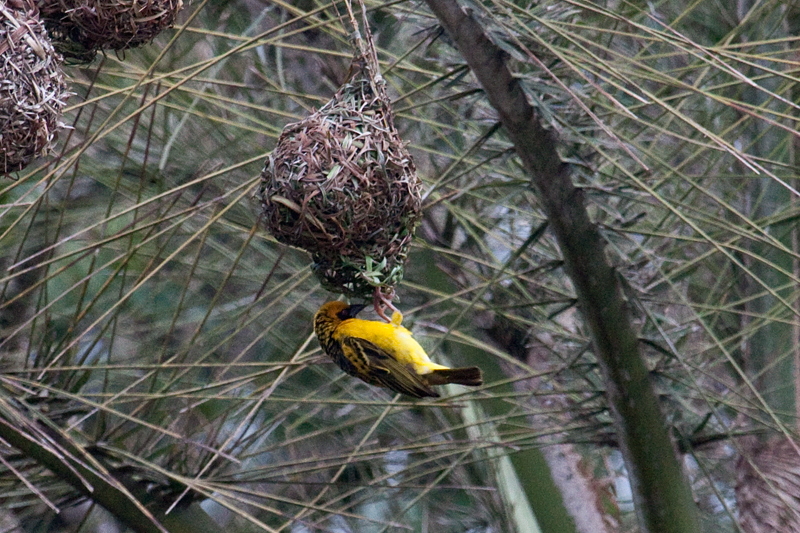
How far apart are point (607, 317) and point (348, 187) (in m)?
1.03

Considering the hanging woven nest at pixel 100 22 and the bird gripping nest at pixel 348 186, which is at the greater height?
the hanging woven nest at pixel 100 22

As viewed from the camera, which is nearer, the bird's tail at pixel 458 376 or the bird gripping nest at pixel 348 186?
the bird gripping nest at pixel 348 186

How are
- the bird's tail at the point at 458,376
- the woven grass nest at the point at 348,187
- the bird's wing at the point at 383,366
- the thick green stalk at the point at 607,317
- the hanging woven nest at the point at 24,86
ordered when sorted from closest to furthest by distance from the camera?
the hanging woven nest at the point at 24,86 < the woven grass nest at the point at 348,187 < the bird's tail at the point at 458,376 < the bird's wing at the point at 383,366 < the thick green stalk at the point at 607,317

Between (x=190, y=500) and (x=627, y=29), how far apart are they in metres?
2.61

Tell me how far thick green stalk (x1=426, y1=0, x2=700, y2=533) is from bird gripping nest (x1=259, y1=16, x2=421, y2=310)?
426 millimetres

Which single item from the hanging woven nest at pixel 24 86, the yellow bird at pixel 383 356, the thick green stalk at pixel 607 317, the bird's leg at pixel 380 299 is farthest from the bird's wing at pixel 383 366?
the hanging woven nest at pixel 24 86

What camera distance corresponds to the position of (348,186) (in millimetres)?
2104

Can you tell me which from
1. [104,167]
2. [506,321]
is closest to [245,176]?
[104,167]

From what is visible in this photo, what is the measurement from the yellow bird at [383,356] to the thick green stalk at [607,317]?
1.89 feet

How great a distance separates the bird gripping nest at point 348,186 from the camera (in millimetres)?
2098

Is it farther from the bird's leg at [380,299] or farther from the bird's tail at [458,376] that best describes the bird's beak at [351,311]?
the bird's tail at [458,376]

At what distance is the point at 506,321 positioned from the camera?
12.9ft

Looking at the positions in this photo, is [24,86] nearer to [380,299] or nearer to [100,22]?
[100,22]

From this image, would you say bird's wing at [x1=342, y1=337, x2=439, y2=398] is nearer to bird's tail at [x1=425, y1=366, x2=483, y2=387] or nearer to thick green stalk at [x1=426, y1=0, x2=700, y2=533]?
bird's tail at [x1=425, y1=366, x2=483, y2=387]
